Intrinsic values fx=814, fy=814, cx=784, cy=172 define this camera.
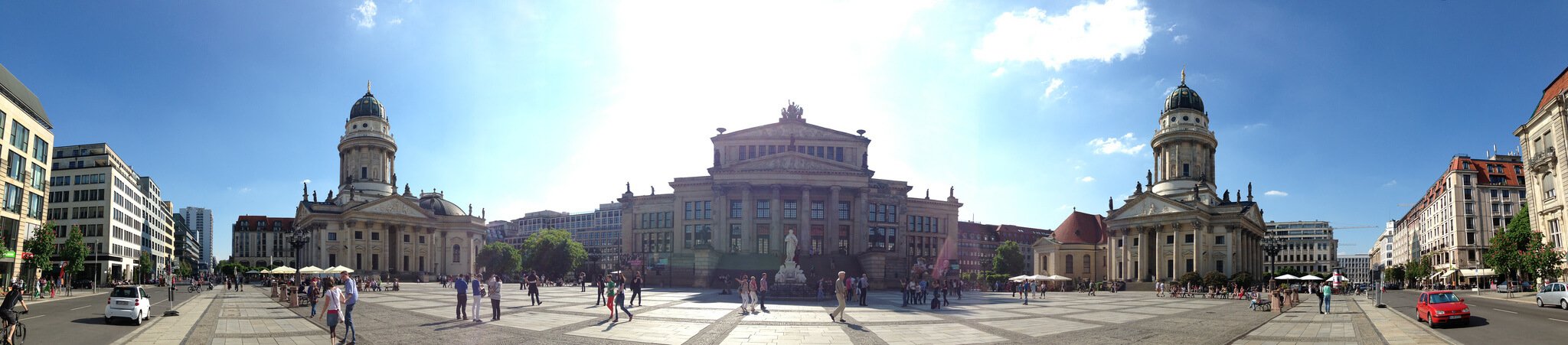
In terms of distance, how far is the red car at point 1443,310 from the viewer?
23.6m

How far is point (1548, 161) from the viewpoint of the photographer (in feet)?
181

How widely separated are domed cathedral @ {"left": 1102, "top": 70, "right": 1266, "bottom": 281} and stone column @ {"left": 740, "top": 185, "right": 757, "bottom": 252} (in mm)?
42209

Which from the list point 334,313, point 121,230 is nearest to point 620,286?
point 334,313

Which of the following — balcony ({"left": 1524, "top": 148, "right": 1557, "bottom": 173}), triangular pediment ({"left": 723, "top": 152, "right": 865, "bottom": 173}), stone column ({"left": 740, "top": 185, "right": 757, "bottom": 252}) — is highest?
triangular pediment ({"left": 723, "top": 152, "right": 865, "bottom": 173})

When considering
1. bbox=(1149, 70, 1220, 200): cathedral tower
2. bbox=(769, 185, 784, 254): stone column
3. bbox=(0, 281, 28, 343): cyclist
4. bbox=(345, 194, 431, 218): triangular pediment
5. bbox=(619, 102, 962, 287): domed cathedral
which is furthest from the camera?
bbox=(345, 194, 431, 218): triangular pediment

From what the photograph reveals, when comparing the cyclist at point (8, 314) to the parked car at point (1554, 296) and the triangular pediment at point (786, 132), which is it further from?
the triangular pediment at point (786, 132)

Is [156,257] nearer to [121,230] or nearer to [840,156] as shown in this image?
[121,230]

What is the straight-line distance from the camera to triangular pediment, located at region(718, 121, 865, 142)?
8306 cm

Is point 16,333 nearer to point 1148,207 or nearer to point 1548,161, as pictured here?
point 1548,161

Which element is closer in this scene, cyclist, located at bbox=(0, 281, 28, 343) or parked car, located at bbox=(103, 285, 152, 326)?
cyclist, located at bbox=(0, 281, 28, 343)

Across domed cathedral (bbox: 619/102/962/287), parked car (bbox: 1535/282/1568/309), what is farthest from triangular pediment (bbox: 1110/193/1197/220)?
parked car (bbox: 1535/282/1568/309)

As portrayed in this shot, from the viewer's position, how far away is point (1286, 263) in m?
196

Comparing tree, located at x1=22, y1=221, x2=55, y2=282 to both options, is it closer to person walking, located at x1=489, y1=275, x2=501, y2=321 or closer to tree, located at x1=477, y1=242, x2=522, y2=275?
person walking, located at x1=489, y1=275, x2=501, y2=321

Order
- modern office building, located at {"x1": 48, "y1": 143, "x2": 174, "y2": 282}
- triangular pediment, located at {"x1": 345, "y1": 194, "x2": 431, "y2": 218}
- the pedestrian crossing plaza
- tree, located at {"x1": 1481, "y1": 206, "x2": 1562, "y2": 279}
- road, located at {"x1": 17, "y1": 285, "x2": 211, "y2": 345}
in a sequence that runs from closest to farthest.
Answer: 1. road, located at {"x1": 17, "y1": 285, "x2": 211, "y2": 345}
2. the pedestrian crossing plaza
3. tree, located at {"x1": 1481, "y1": 206, "x2": 1562, "y2": 279}
4. modern office building, located at {"x1": 48, "y1": 143, "x2": 174, "y2": 282}
5. triangular pediment, located at {"x1": 345, "y1": 194, "x2": 431, "y2": 218}
